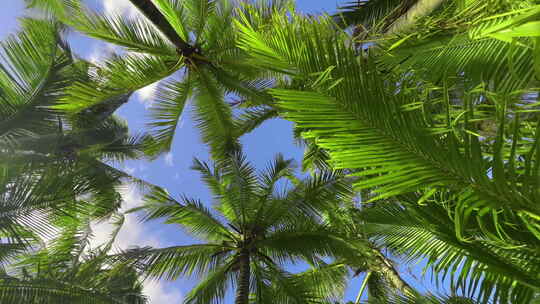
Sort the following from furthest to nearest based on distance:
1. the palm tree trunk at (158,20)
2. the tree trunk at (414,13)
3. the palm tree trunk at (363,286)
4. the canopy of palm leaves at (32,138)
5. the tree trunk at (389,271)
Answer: the palm tree trunk at (363,286), the tree trunk at (389,271), the canopy of palm leaves at (32,138), the palm tree trunk at (158,20), the tree trunk at (414,13)

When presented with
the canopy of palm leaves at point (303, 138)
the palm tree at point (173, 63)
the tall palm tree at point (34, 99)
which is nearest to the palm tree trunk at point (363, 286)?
the canopy of palm leaves at point (303, 138)

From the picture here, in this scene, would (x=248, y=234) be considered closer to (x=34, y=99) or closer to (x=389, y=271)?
(x=389, y=271)

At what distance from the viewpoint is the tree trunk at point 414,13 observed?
2404mm

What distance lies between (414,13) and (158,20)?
3532 millimetres

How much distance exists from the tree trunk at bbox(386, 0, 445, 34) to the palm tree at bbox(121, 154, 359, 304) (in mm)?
4587

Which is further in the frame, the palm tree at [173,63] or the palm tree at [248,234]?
the palm tree at [248,234]

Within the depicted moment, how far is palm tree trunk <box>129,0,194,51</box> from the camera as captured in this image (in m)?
4.56

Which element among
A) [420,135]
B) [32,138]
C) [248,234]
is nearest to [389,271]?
[248,234]

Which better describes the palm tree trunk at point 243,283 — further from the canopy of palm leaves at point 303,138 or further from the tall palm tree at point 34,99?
the tall palm tree at point 34,99

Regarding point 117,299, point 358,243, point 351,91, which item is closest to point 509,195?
point 351,91

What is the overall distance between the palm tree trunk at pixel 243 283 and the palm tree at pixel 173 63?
262 cm

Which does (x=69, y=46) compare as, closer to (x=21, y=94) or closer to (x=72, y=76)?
(x=72, y=76)

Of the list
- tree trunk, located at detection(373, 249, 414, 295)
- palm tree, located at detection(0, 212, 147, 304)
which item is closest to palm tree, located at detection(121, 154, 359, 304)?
palm tree, located at detection(0, 212, 147, 304)

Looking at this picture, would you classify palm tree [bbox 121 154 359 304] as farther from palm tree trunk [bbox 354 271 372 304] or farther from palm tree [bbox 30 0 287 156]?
palm tree trunk [bbox 354 271 372 304]
